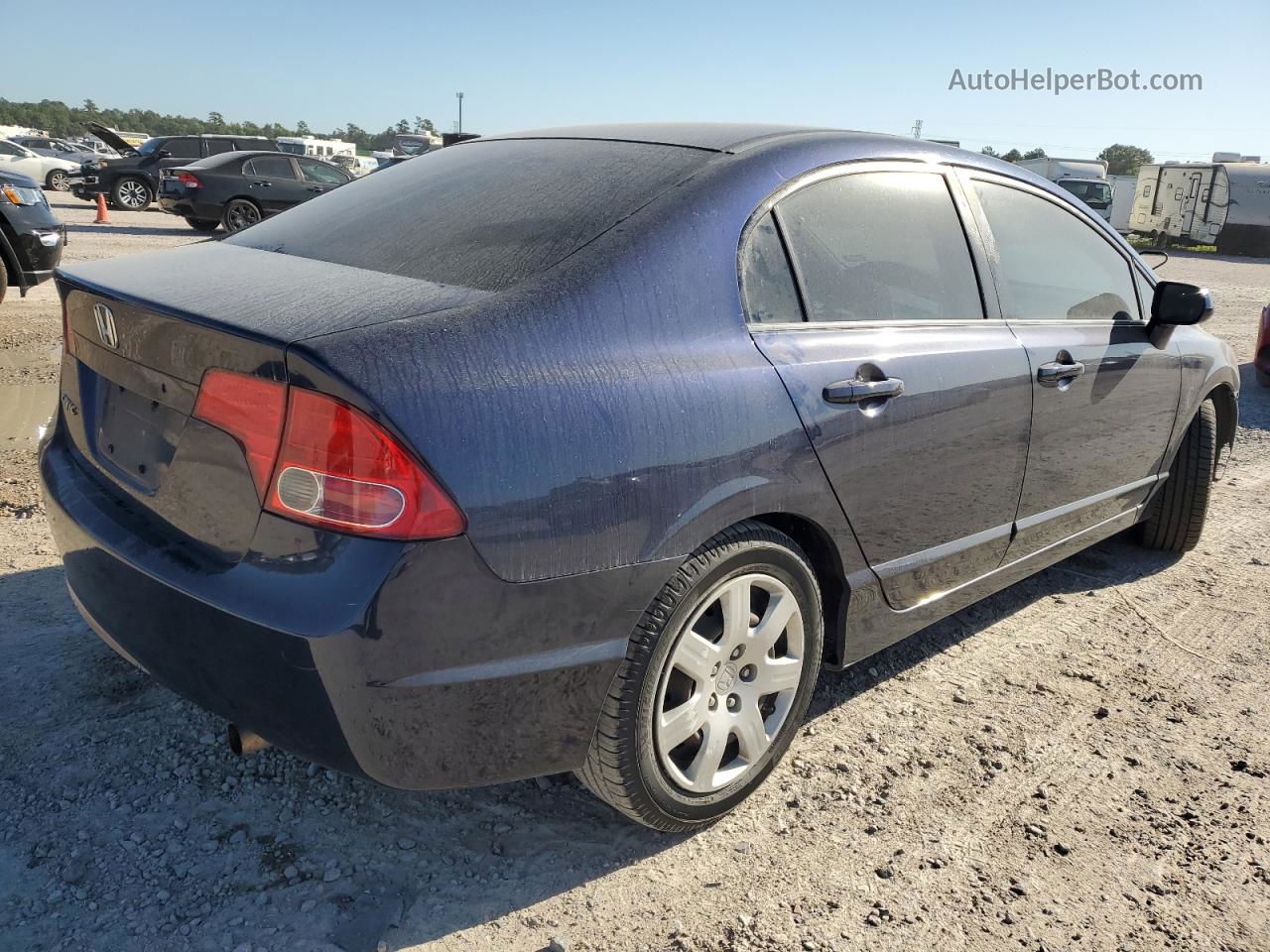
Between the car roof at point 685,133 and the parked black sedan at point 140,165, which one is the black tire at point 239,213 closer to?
the parked black sedan at point 140,165

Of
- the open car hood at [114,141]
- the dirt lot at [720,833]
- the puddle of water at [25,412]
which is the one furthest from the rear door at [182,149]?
the dirt lot at [720,833]

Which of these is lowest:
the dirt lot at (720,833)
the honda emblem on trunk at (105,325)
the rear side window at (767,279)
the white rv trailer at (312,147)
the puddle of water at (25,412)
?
the dirt lot at (720,833)

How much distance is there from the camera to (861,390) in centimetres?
250

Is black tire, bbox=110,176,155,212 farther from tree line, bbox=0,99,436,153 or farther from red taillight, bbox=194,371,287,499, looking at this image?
tree line, bbox=0,99,436,153

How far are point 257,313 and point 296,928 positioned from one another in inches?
49.6

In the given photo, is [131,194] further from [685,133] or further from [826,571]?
[826,571]

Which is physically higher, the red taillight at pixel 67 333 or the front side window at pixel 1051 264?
the front side window at pixel 1051 264

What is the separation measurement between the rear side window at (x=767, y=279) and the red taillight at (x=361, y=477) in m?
0.95

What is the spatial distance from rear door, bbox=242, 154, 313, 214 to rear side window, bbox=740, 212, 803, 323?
621 inches

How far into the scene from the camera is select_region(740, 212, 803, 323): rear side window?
7.78ft

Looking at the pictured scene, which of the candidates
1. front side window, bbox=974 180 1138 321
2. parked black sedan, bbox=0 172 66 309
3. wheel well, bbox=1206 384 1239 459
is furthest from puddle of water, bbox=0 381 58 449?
wheel well, bbox=1206 384 1239 459

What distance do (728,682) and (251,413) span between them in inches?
48.9

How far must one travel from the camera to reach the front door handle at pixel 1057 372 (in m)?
3.14

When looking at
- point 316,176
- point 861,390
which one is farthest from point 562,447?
point 316,176
